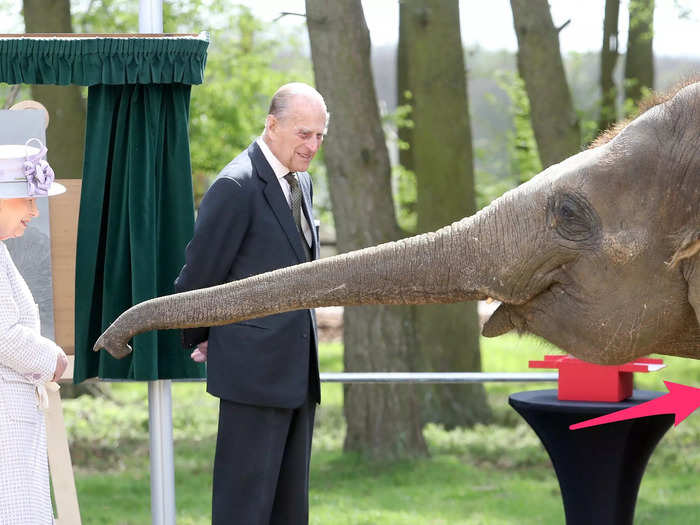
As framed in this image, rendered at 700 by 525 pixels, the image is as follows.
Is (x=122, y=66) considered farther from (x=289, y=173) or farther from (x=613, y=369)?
(x=613, y=369)

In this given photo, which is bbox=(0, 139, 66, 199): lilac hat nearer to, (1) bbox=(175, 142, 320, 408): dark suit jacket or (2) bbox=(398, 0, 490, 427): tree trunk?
(1) bbox=(175, 142, 320, 408): dark suit jacket

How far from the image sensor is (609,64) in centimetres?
1274

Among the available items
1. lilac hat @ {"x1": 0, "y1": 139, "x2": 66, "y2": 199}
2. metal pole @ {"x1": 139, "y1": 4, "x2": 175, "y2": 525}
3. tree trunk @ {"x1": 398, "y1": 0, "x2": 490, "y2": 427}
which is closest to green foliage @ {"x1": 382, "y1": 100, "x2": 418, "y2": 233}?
tree trunk @ {"x1": 398, "y1": 0, "x2": 490, "y2": 427}

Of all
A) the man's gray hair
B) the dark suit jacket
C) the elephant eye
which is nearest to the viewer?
the elephant eye

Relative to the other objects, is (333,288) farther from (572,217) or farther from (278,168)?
(278,168)

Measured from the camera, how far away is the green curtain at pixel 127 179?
15.9 ft

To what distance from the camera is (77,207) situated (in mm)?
5168

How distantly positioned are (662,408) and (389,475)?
15.0ft

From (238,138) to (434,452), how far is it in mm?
5003

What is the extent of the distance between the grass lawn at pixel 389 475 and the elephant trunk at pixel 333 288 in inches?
133

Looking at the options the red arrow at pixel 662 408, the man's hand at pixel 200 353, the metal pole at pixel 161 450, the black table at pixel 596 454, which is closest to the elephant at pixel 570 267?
the red arrow at pixel 662 408

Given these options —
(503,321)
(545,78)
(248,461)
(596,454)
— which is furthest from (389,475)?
(503,321)

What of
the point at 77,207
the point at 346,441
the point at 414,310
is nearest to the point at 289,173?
the point at 77,207

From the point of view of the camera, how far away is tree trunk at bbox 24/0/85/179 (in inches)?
395
